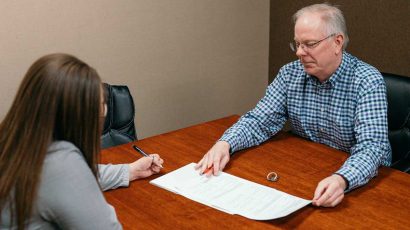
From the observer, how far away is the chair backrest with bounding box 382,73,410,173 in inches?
77.7

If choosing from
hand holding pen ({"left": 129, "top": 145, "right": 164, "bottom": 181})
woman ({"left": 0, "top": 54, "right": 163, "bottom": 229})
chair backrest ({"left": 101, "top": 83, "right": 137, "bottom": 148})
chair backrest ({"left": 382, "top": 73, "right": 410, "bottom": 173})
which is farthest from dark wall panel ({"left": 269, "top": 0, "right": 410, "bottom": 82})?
woman ({"left": 0, "top": 54, "right": 163, "bottom": 229})

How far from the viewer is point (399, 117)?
1998mm

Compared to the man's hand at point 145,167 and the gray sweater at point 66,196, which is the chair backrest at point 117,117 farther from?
the gray sweater at point 66,196

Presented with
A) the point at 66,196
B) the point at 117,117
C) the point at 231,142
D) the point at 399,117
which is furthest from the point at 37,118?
the point at 399,117

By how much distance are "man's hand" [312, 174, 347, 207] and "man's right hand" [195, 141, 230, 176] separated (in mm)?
372

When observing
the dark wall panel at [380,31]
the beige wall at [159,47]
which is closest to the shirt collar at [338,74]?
A: the dark wall panel at [380,31]

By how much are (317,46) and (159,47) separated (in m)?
1.33

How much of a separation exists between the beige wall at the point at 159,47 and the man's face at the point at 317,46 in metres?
1.24

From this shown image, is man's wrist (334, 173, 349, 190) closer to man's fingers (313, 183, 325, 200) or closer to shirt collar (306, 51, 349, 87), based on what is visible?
man's fingers (313, 183, 325, 200)

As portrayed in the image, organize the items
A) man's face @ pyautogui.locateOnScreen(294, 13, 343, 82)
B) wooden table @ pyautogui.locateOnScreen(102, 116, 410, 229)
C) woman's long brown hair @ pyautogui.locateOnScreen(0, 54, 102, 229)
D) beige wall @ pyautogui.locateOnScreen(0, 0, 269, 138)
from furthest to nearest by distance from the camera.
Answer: beige wall @ pyautogui.locateOnScreen(0, 0, 269, 138) → man's face @ pyautogui.locateOnScreen(294, 13, 343, 82) → wooden table @ pyautogui.locateOnScreen(102, 116, 410, 229) → woman's long brown hair @ pyautogui.locateOnScreen(0, 54, 102, 229)

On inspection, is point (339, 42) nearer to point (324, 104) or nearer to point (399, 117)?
point (324, 104)

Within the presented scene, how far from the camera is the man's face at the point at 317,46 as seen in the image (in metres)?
1.92

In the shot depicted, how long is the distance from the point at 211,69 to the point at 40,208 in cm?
243

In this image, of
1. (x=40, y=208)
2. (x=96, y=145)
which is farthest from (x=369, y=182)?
(x=40, y=208)
